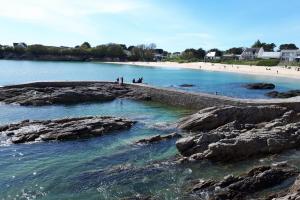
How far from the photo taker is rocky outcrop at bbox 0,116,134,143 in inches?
1126

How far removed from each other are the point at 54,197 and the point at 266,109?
1992cm

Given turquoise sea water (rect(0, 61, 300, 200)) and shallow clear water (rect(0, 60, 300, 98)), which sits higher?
turquoise sea water (rect(0, 61, 300, 200))

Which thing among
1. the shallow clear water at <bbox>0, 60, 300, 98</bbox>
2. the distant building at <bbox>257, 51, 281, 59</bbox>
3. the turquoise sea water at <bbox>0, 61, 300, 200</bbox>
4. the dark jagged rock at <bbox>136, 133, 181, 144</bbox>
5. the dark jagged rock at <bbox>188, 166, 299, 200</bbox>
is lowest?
the shallow clear water at <bbox>0, 60, 300, 98</bbox>

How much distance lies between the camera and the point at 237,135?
82.9 ft

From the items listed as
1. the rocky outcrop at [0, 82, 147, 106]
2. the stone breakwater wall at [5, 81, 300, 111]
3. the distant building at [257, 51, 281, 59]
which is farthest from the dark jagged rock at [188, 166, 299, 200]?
the distant building at [257, 51, 281, 59]

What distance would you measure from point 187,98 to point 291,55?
132080mm

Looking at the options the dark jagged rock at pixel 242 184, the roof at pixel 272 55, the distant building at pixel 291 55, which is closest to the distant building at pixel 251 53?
the roof at pixel 272 55

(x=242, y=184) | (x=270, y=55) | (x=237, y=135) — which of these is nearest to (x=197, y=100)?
(x=237, y=135)

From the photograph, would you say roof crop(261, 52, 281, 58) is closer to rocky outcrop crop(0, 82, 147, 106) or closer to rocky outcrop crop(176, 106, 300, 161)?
rocky outcrop crop(0, 82, 147, 106)

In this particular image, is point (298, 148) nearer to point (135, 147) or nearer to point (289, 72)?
point (135, 147)

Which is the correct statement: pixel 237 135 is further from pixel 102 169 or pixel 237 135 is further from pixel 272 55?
pixel 272 55

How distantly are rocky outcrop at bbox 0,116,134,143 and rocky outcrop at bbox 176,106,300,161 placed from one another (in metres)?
5.56

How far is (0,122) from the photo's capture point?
35.7 metres

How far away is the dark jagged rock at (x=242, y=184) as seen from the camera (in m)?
17.3
